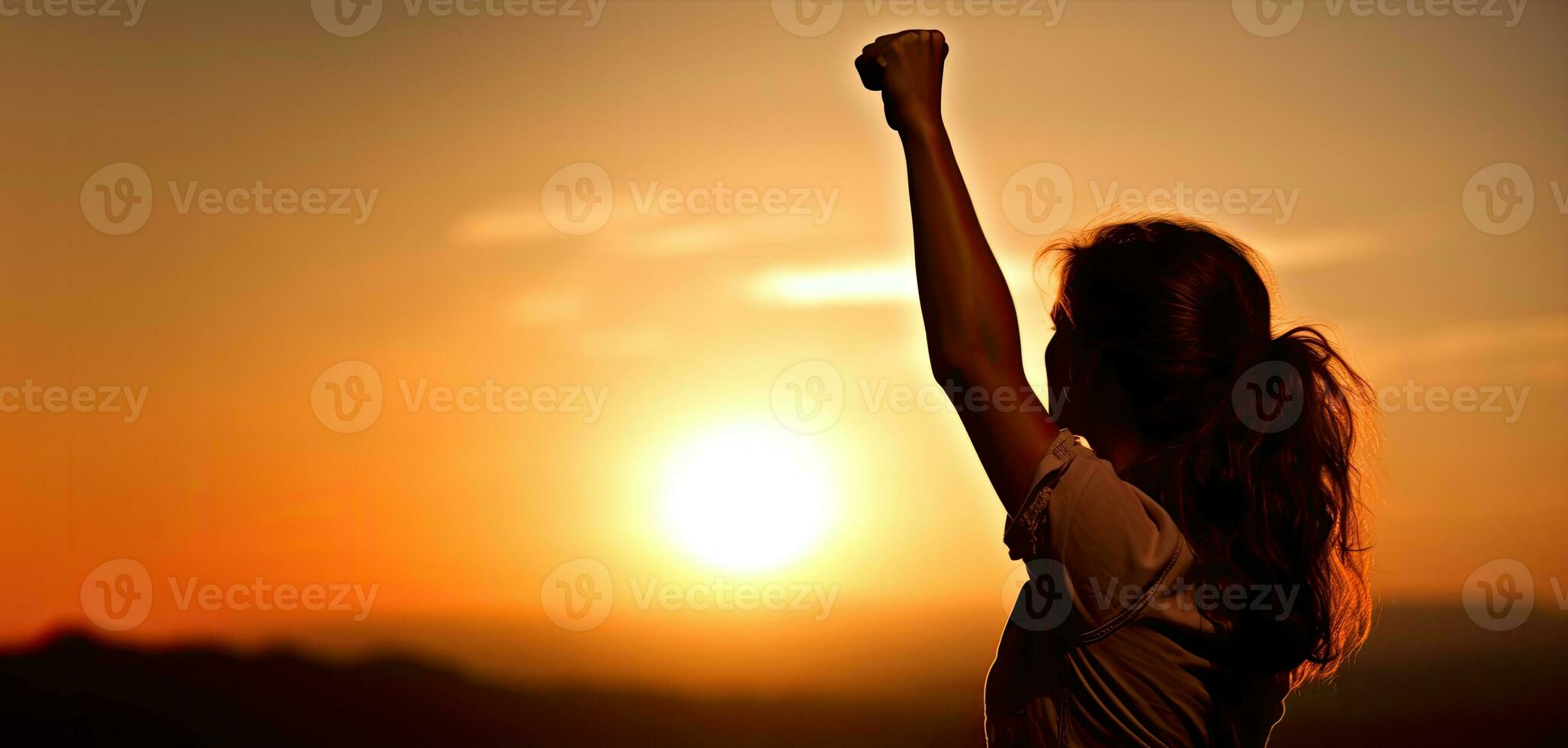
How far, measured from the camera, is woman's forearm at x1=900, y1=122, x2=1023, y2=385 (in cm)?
99

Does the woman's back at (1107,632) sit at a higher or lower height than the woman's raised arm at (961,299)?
lower

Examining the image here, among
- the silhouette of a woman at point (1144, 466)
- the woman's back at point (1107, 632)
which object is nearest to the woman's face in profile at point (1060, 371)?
the silhouette of a woman at point (1144, 466)

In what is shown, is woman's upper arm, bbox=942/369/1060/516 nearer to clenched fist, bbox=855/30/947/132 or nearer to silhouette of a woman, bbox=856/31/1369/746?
silhouette of a woman, bbox=856/31/1369/746

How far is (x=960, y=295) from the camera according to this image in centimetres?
100

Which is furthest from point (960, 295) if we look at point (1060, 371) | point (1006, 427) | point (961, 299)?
point (1060, 371)

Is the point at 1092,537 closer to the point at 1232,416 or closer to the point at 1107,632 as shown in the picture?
the point at 1107,632

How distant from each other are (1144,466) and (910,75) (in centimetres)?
50

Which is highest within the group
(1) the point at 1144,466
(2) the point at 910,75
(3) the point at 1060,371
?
(2) the point at 910,75

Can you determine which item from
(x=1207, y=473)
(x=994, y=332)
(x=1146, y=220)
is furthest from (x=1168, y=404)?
(x=994, y=332)

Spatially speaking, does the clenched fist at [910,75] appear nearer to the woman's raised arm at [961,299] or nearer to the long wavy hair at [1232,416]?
the woman's raised arm at [961,299]

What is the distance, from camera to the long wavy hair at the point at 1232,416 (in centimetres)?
120

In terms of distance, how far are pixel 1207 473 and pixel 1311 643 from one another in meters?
0.22

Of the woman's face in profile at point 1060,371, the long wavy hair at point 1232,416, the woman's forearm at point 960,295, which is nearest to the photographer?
the woman's forearm at point 960,295

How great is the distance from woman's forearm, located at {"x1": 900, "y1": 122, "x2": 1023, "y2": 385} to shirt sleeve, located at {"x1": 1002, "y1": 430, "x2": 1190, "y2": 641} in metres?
0.12
